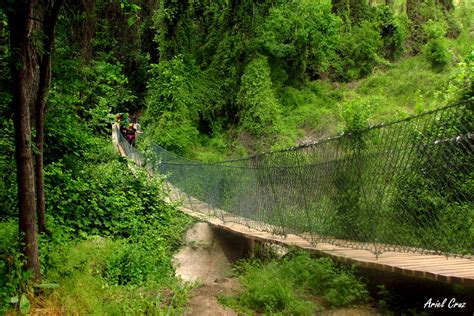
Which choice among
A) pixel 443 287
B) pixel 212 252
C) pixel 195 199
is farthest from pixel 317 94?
pixel 443 287

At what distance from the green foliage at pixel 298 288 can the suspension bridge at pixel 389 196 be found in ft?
0.62

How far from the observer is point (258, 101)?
17.7 metres

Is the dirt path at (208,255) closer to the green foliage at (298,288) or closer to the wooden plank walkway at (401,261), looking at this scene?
A: the green foliage at (298,288)

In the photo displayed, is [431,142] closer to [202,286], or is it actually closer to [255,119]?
[202,286]

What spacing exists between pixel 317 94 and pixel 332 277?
645 inches

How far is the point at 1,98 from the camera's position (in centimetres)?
572

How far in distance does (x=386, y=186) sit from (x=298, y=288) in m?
1.28

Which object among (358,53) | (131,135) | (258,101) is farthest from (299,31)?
(131,135)

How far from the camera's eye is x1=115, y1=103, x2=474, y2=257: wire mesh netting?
4.00 m

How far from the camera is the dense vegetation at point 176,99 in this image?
4.49 metres

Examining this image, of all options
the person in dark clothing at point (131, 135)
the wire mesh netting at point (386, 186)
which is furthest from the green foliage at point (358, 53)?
the wire mesh netting at point (386, 186)

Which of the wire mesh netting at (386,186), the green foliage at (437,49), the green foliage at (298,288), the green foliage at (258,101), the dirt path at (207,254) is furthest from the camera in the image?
the green foliage at (437,49)

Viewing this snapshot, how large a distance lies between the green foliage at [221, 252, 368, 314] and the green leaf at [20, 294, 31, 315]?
161 centimetres

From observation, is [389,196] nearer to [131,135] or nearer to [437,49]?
[131,135]
